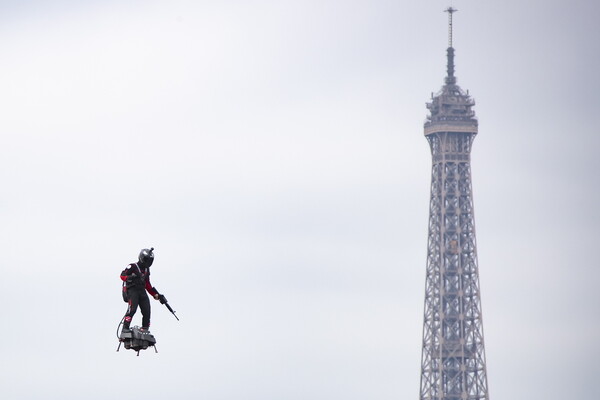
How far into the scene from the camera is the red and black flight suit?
227 ft

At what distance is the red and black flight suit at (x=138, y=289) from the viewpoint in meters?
69.2

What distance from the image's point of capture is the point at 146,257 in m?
68.6

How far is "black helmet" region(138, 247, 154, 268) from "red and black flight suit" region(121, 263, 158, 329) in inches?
10.5

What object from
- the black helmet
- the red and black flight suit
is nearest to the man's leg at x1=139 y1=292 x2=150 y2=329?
the red and black flight suit

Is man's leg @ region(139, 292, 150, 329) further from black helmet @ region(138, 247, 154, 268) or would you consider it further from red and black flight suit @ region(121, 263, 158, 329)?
black helmet @ region(138, 247, 154, 268)

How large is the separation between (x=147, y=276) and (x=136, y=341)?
2140 mm

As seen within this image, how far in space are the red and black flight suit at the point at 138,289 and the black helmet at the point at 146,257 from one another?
0.27 meters

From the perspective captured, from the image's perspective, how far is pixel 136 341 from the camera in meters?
69.7

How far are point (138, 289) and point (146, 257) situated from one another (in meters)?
1.49

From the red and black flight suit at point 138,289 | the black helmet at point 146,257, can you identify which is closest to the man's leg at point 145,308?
the red and black flight suit at point 138,289

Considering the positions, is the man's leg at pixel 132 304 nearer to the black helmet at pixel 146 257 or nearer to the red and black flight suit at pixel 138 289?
the red and black flight suit at pixel 138 289

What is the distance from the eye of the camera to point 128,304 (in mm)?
69625

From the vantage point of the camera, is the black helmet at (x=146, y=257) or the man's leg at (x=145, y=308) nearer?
the black helmet at (x=146, y=257)

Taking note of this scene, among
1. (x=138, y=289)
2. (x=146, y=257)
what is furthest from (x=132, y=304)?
(x=146, y=257)
